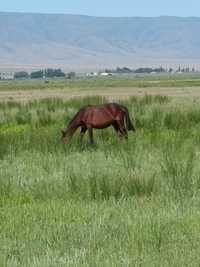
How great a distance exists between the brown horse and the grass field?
0.41 meters

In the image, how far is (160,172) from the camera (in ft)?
38.8

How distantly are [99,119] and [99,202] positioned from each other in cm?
790

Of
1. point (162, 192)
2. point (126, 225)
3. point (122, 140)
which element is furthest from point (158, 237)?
point (122, 140)

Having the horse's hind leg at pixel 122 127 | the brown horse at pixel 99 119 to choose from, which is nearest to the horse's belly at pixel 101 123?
the brown horse at pixel 99 119

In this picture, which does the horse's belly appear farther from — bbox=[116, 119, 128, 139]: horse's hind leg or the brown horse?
bbox=[116, 119, 128, 139]: horse's hind leg

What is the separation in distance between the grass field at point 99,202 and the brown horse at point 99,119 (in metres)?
0.41

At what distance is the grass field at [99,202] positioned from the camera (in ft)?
24.0

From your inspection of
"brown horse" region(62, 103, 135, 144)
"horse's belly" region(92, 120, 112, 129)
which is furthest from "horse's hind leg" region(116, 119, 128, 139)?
"horse's belly" region(92, 120, 112, 129)

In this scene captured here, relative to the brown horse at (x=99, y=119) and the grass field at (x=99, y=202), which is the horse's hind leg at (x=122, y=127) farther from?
the grass field at (x=99, y=202)

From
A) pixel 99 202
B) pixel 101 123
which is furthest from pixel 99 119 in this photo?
pixel 99 202

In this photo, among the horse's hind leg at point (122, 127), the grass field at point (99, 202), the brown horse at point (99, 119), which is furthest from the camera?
the horse's hind leg at point (122, 127)

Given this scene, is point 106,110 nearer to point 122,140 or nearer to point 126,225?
point 122,140

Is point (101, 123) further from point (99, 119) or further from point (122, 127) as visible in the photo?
point (122, 127)

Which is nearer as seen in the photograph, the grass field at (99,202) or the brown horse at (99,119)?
the grass field at (99,202)
